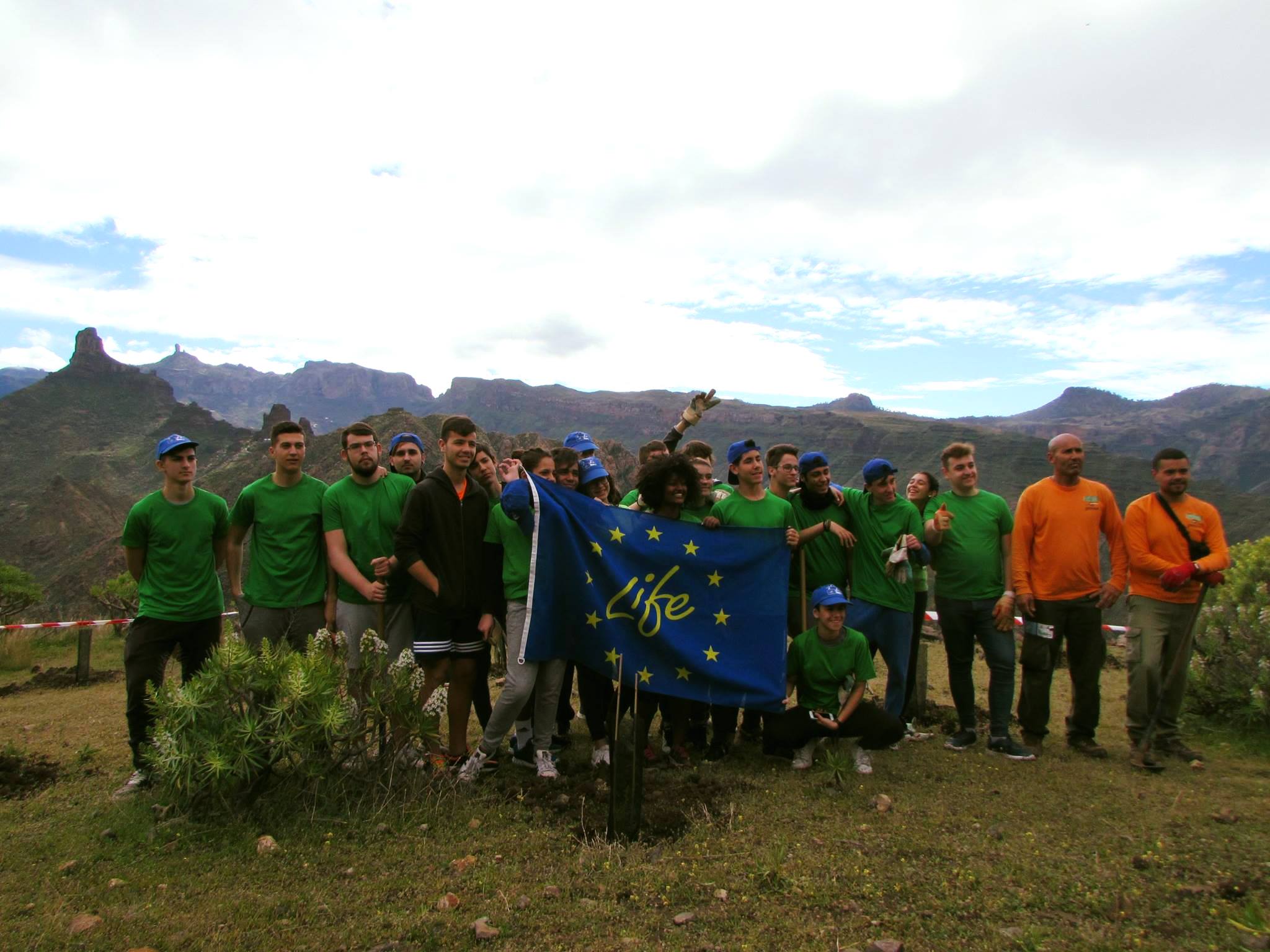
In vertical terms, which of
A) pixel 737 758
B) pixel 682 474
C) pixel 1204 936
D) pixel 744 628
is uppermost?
pixel 682 474

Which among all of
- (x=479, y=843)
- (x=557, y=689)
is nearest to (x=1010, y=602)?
(x=557, y=689)

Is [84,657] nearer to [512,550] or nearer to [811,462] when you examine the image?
[512,550]

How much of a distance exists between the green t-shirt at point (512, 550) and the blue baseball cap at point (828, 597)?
2.08m

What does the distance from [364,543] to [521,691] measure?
5.07 ft

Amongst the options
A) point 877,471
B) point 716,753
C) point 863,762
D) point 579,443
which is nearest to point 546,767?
point 716,753

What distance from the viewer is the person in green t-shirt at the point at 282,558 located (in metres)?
5.61

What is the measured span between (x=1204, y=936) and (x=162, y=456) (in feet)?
21.1

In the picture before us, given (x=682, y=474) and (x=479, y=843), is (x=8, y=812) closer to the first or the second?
(x=479, y=843)

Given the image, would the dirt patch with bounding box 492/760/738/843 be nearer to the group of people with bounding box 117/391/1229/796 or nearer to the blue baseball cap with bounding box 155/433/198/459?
the group of people with bounding box 117/391/1229/796

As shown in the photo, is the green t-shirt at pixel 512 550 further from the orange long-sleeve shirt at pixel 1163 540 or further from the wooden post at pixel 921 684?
the orange long-sleeve shirt at pixel 1163 540

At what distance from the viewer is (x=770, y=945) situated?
132 inches

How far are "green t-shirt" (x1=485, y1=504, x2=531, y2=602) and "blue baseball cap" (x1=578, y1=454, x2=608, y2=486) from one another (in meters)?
0.73

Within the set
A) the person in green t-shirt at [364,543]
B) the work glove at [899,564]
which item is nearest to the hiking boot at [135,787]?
the person in green t-shirt at [364,543]

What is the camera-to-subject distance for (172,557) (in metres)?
5.43
